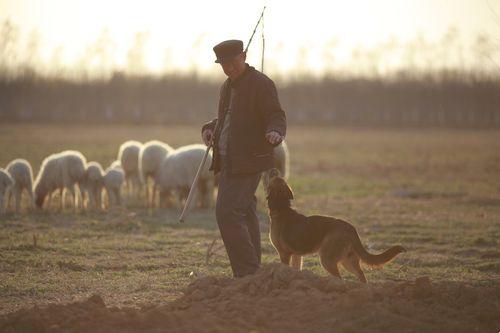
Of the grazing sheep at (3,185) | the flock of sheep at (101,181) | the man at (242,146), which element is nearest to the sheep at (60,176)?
the flock of sheep at (101,181)

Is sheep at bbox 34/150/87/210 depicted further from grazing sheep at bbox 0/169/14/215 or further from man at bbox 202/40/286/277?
man at bbox 202/40/286/277

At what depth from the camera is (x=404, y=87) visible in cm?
8519

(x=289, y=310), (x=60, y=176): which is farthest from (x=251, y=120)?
(x=60, y=176)

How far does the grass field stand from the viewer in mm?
10297

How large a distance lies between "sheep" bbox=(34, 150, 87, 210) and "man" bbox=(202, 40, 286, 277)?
411 inches

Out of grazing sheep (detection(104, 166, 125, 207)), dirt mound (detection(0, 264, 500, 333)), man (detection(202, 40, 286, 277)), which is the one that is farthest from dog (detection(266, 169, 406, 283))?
grazing sheep (detection(104, 166, 125, 207))

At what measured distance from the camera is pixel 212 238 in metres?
14.4

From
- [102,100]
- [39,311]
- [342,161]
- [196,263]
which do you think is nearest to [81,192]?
[196,263]

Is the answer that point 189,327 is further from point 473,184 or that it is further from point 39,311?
point 473,184

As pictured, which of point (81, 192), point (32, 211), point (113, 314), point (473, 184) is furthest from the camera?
point (473, 184)

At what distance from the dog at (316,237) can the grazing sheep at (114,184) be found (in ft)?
33.6

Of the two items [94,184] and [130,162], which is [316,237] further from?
[130,162]

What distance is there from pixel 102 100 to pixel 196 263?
6953cm

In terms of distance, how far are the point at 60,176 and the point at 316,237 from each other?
1096 centimetres
